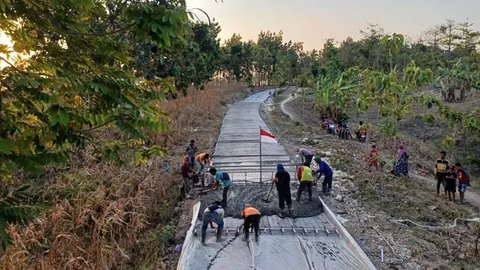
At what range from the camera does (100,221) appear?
389 inches

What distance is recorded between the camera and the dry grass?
866 centimetres

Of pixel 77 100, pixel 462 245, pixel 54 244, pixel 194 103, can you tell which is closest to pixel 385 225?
pixel 462 245

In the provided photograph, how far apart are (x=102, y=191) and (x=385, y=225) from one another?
752 cm

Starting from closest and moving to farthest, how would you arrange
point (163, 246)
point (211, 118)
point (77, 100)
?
1. point (77, 100)
2. point (163, 246)
3. point (211, 118)

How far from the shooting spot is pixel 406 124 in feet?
120

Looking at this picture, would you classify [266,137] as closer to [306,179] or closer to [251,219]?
[306,179]

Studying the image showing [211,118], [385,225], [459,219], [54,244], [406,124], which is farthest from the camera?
[406,124]

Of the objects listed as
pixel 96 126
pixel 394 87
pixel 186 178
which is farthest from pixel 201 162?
pixel 96 126

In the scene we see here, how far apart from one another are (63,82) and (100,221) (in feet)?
22.9

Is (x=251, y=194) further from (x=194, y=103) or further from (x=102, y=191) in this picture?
(x=194, y=103)

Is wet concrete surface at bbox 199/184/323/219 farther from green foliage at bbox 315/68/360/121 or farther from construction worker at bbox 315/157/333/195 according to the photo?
green foliage at bbox 315/68/360/121

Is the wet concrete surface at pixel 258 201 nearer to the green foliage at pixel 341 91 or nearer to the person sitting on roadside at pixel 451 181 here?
the person sitting on roadside at pixel 451 181

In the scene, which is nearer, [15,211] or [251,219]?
[15,211]

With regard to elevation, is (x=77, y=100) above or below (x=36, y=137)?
above
